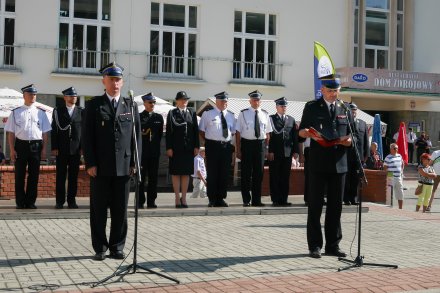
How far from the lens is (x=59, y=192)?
11.3 m

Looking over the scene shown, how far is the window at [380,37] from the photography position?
29.9 meters

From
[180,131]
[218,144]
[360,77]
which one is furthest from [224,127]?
[360,77]

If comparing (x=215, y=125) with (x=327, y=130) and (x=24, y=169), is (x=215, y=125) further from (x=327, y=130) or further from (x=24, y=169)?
(x=327, y=130)

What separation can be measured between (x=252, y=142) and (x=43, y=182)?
4392 millimetres

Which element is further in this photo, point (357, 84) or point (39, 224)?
point (357, 84)

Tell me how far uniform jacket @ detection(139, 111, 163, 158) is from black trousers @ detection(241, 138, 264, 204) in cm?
167

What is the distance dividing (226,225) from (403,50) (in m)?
23.2

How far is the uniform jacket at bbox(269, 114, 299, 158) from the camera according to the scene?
12.5 meters

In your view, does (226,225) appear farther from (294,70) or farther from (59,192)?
(294,70)

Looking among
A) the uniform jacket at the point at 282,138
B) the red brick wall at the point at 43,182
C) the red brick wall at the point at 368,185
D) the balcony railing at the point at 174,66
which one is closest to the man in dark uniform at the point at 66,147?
the red brick wall at the point at 43,182

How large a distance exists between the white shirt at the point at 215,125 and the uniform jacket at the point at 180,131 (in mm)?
329

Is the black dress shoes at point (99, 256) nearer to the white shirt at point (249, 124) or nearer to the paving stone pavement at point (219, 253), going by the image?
the paving stone pavement at point (219, 253)

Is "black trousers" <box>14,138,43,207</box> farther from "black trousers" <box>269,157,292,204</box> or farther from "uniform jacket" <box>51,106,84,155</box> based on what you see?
"black trousers" <box>269,157,292,204</box>

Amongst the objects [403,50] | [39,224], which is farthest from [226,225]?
[403,50]
